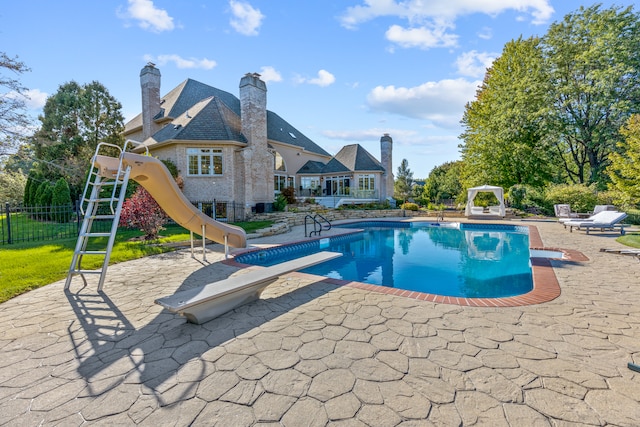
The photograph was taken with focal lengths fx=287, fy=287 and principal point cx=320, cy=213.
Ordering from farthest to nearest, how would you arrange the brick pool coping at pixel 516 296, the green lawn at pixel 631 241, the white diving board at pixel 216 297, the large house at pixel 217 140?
1. the large house at pixel 217 140
2. the green lawn at pixel 631 241
3. the brick pool coping at pixel 516 296
4. the white diving board at pixel 216 297

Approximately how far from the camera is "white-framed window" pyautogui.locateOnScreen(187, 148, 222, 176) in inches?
749

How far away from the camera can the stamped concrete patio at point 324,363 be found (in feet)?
7.71

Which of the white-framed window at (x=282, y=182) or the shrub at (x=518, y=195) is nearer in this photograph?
the shrub at (x=518, y=195)

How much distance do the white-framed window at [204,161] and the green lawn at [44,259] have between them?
8304mm

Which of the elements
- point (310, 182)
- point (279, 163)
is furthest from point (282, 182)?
point (310, 182)

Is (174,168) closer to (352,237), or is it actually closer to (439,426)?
(352,237)

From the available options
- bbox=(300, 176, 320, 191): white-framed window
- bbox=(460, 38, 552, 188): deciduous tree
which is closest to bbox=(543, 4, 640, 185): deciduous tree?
bbox=(460, 38, 552, 188): deciduous tree

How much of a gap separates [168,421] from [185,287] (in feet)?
12.6

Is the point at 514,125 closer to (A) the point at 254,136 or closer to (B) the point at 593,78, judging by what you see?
(B) the point at 593,78

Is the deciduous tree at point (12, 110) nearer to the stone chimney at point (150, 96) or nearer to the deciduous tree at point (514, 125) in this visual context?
the stone chimney at point (150, 96)

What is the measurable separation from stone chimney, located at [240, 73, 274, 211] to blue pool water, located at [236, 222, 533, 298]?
7.83m

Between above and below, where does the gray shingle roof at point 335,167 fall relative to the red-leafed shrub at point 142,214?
above

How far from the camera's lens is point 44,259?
7766 millimetres

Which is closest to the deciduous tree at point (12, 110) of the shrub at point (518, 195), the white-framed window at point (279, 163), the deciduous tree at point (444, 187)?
the white-framed window at point (279, 163)
